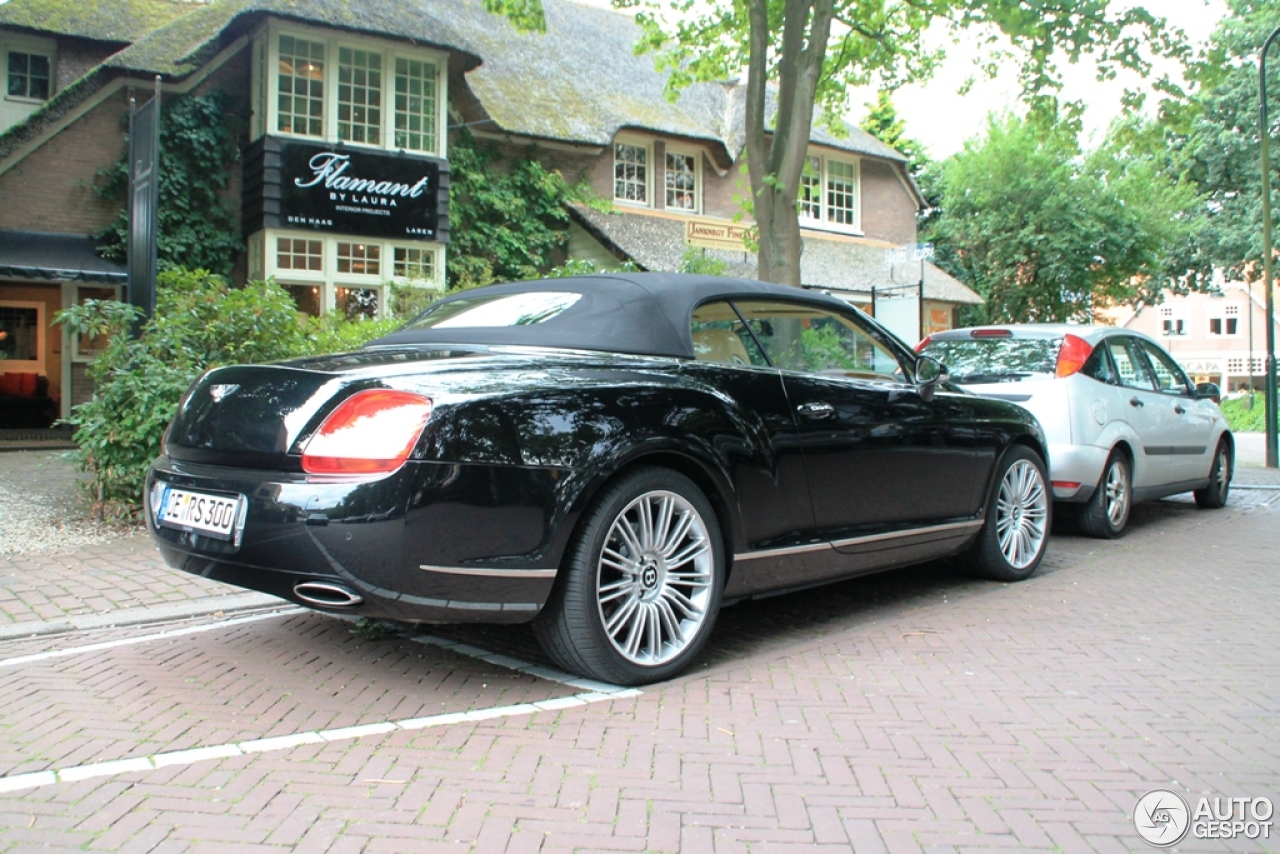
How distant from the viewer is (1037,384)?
7.59m

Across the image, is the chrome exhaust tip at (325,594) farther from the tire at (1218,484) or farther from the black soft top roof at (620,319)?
the tire at (1218,484)

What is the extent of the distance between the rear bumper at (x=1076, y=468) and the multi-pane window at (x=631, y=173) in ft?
48.8

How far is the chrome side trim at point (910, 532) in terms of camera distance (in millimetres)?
4721

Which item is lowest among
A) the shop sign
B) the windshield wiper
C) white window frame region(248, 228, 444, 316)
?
the windshield wiper

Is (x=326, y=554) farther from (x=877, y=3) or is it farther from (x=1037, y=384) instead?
(x=877, y=3)

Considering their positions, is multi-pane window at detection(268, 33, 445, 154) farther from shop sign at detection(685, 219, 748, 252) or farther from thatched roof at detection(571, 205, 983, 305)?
Answer: shop sign at detection(685, 219, 748, 252)

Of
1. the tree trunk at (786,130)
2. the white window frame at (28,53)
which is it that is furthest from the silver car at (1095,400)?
the white window frame at (28,53)

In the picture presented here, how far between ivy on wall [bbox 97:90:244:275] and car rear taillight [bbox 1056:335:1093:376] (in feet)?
41.3

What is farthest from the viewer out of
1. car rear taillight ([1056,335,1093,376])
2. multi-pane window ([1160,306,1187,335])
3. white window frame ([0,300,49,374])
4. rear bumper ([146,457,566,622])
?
multi-pane window ([1160,306,1187,335])

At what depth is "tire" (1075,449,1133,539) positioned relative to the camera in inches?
302

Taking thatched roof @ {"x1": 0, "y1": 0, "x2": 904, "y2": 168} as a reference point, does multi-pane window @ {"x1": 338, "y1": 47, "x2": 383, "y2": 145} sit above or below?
below

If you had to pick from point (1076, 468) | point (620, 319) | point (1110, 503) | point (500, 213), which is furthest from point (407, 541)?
point (500, 213)

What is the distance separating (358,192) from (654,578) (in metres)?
14.1

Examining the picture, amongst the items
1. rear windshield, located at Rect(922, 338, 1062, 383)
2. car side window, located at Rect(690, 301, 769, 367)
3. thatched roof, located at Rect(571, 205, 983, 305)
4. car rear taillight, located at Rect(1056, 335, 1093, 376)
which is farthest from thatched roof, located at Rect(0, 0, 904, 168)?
car side window, located at Rect(690, 301, 769, 367)
